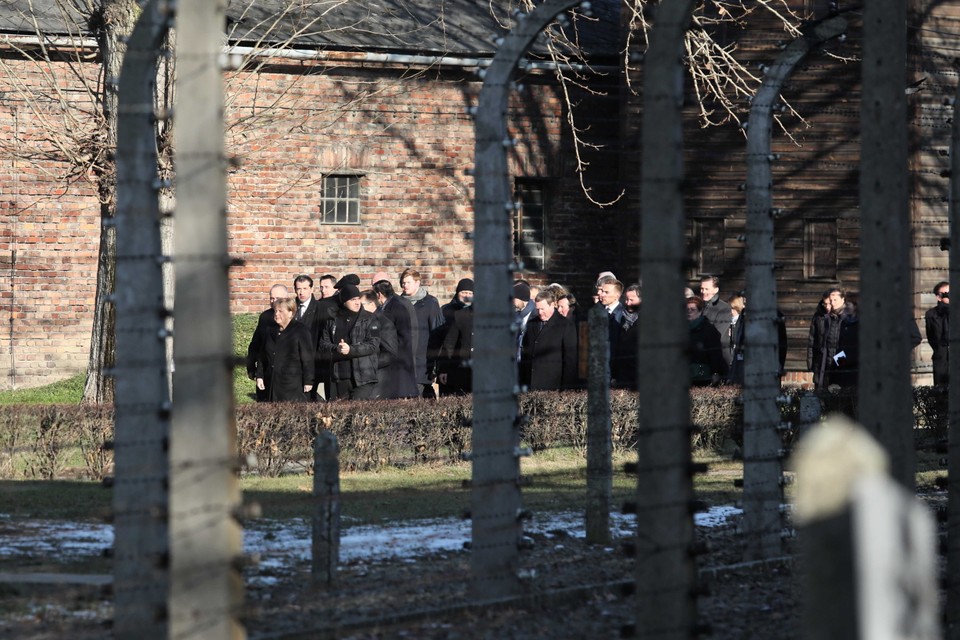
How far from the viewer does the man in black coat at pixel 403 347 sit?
16750 mm

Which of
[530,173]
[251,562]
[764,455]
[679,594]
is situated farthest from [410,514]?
[530,173]

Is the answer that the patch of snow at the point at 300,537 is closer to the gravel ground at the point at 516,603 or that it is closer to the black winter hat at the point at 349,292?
the gravel ground at the point at 516,603

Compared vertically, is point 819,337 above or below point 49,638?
above

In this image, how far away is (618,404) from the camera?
1623 centimetres

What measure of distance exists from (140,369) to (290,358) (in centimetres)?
987

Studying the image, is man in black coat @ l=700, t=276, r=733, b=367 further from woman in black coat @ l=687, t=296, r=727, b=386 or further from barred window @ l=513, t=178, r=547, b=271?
barred window @ l=513, t=178, r=547, b=271

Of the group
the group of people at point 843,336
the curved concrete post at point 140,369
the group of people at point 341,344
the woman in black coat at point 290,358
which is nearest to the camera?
the curved concrete post at point 140,369

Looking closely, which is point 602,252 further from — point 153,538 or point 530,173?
point 153,538

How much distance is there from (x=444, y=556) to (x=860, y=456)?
24.4 ft

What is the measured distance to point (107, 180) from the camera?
17.5 m

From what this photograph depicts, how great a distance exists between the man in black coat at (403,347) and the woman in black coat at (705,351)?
2.99 metres

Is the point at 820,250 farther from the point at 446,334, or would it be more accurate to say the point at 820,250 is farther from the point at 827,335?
the point at 446,334

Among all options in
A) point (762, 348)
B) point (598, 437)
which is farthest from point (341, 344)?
point (762, 348)

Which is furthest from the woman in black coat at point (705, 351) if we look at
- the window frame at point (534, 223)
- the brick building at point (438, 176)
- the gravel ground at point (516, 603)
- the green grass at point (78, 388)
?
the window frame at point (534, 223)
